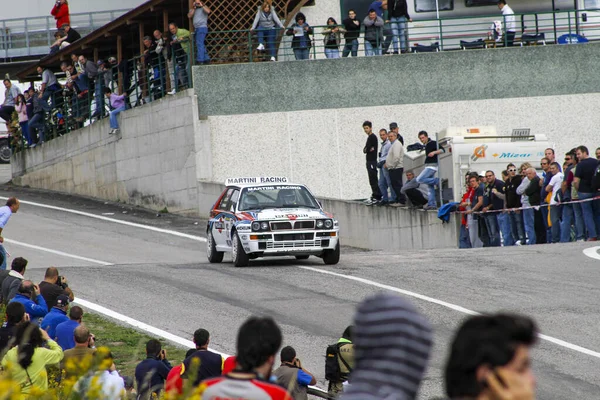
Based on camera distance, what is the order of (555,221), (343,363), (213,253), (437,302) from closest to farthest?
(343,363) → (437,302) → (213,253) → (555,221)

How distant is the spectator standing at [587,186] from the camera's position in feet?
69.2

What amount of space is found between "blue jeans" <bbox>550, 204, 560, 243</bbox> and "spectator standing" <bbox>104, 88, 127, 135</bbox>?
49.4 ft

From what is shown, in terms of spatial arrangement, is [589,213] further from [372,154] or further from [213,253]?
[213,253]

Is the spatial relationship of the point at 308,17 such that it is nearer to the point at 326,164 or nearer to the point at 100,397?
the point at 326,164

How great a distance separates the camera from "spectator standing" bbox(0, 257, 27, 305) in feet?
44.9

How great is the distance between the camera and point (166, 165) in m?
32.1

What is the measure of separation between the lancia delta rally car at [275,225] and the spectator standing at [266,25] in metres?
10.3

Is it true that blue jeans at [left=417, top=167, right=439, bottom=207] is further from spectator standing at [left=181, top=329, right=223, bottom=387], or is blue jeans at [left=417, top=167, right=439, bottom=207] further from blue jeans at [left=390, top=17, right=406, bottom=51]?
spectator standing at [left=181, top=329, right=223, bottom=387]

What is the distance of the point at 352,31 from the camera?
3116 centimetres

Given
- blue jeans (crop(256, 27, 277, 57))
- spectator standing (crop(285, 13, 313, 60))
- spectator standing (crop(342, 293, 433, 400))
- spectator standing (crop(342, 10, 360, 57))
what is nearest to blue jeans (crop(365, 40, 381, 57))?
spectator standing (crop(342, 10, 360, 57))

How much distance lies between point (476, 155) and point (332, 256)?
5.74m

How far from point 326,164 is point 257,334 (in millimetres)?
27170

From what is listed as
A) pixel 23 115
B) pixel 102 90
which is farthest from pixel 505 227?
pixel 23 115

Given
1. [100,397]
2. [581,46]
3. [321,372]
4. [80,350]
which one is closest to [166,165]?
[581,46]
